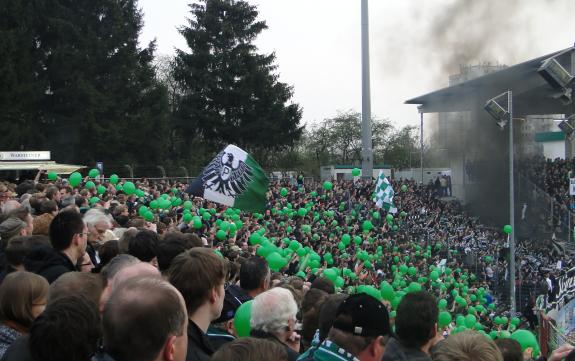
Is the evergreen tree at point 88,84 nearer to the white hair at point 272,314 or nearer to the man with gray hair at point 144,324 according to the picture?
the white hair at point 272,314

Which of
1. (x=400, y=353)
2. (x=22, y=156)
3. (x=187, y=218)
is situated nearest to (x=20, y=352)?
(x=400, y=353)

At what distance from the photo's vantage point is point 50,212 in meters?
7.18

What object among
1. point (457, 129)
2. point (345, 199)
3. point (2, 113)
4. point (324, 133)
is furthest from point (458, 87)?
point (324, 133)

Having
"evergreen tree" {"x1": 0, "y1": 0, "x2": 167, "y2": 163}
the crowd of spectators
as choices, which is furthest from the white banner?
the crowd of spectators

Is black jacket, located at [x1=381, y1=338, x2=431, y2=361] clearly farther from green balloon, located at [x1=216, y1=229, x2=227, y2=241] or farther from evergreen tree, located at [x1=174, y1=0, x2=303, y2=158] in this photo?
evergreen tree, located at [x1=174, y1=0, x2=303, y2=158]

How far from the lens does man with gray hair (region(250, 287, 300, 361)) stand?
3.46 metres

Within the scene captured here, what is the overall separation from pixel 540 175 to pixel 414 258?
543 inches

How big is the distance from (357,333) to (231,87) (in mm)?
41144

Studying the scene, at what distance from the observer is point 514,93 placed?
31.4 metres

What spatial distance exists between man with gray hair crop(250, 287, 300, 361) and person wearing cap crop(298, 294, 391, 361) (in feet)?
1.65

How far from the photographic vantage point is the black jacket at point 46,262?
15.3ft

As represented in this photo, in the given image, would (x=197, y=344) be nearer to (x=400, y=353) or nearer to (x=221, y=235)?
(x=400, y=353)

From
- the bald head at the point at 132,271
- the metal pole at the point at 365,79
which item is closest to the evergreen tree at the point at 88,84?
the metal pole at the point at 365,79

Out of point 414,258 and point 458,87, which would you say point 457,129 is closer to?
point 458,87
